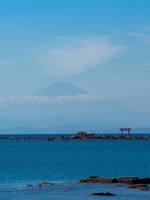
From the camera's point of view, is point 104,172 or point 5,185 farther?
point 104,172

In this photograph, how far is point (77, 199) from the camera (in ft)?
120

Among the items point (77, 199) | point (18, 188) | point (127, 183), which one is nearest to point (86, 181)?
point (127, 183)

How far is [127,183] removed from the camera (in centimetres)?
4569

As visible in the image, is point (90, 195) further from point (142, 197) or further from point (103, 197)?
point (142, 197)

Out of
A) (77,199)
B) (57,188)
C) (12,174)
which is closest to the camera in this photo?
(77,199)

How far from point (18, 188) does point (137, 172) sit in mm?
23666

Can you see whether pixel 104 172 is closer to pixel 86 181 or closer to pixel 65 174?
pixel 65 174

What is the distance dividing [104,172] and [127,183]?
1685 cm

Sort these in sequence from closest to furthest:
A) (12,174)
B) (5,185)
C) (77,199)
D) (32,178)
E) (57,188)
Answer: (77,199) → (57,188) → (5,185) → (32,178) → (12,174)

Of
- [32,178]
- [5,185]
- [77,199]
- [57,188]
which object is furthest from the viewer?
[32,178]

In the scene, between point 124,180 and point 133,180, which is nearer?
point 133,180

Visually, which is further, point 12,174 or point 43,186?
point 12,174

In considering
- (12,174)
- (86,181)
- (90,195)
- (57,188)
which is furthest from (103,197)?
(12,174)

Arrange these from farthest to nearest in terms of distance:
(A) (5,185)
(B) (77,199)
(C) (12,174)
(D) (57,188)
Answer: (C) (12,174) → (A) (5,185) → (D) (57,188) → (B) (77,199)
